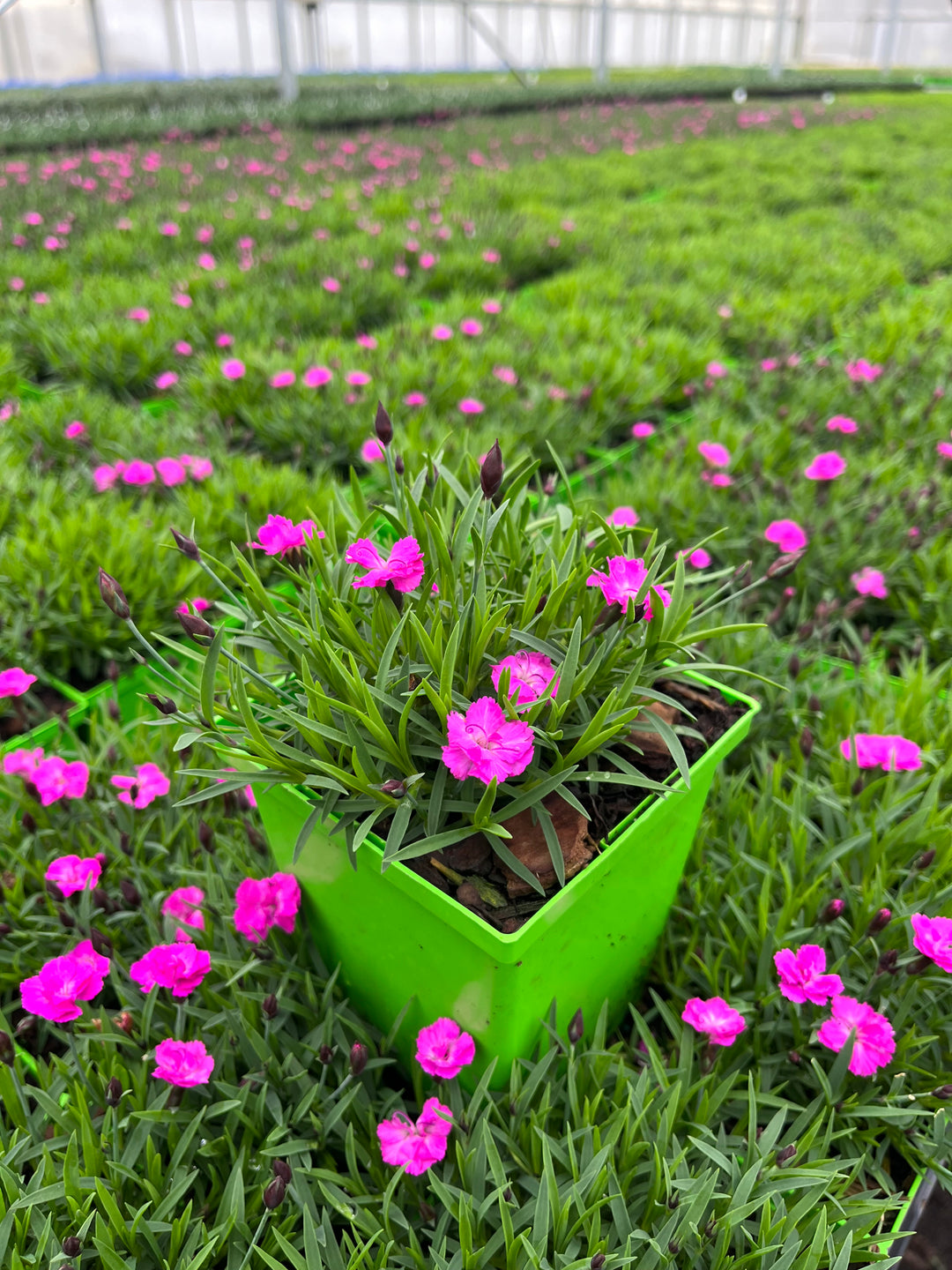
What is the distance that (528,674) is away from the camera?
0.87 metres

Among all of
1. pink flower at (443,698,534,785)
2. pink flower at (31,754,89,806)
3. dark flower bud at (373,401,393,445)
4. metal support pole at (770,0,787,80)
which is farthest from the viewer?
metal support pole at (770,0,787,80)

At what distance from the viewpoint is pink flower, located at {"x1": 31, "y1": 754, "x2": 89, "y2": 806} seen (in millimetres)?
1206

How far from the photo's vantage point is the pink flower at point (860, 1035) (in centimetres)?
92

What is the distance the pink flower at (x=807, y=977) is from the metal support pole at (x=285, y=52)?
883 centimetres

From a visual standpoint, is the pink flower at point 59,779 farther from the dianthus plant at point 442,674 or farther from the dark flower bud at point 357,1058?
the dark flower bud at point 357,1058

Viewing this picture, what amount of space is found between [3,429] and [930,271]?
4.16 metres

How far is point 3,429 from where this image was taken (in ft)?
7.44

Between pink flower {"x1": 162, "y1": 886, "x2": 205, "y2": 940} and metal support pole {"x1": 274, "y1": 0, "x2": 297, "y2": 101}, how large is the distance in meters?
8.55

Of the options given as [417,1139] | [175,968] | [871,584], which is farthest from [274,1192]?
[871,584]

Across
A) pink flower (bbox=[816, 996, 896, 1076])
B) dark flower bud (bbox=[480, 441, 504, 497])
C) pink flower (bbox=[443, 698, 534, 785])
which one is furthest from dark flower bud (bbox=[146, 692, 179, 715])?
pink flower (bbox=[816, 996, 896, 1076])

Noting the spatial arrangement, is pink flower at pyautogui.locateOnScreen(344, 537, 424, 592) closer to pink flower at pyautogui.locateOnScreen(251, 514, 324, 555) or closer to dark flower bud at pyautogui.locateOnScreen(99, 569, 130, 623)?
pink flower at pyautogui.locateOnScreen(251, 514, 324, 555)

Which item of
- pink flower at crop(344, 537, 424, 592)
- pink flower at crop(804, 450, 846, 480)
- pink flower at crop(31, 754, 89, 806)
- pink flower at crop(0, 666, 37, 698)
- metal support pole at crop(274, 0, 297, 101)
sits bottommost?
pink flower at crop(31, 754, 89, 806)

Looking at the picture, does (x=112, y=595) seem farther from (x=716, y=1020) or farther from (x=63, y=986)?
(x=716, y=1020)

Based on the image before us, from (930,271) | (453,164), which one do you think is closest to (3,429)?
(930,271)
